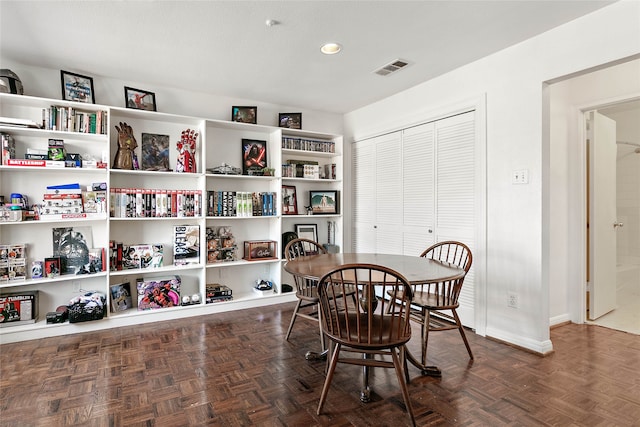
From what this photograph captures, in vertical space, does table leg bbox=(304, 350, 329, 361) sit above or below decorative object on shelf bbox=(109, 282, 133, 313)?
below

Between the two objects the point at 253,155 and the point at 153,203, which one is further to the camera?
the point at 253,155

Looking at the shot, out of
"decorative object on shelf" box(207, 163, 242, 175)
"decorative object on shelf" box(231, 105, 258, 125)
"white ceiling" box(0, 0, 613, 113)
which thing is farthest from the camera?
"decorative object on shelf" box(231, 105, 258, 125)

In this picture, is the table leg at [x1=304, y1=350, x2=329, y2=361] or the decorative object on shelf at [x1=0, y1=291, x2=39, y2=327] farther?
the decorative object on shelf at [x1=0, y1=291, x2=39, y2=327]

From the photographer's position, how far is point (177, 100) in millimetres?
3844

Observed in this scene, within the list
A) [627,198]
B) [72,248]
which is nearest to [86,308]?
[72,248]

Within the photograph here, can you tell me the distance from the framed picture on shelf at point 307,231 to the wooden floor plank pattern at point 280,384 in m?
1.69

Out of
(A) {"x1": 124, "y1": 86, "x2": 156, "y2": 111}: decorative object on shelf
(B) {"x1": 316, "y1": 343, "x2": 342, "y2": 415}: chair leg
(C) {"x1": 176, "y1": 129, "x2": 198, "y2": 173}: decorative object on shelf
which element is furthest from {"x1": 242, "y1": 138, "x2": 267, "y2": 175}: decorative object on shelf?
(B) {"x1": 316, "y1": 343, "x2": 342, "y2": 415}: chair leg

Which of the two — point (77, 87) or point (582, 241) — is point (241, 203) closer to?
point (77, 87)

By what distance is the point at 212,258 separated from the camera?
3.88m

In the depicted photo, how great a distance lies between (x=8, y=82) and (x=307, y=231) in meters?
3.33

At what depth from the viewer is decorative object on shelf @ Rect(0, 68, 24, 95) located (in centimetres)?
285

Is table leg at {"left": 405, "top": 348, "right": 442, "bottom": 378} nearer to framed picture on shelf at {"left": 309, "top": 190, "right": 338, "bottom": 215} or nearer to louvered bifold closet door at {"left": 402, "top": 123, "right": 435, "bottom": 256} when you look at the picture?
louvered bifold closet door at {"left": 402, "top": 123, "right": 435, "bottom": 256}

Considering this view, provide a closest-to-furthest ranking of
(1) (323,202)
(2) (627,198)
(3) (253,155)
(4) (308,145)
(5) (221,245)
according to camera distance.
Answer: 1. (5) (221,245)
2. (3) (253,155)
3. (4) (308,145)
4. (1) (323,202)
5. (2) (627,198)

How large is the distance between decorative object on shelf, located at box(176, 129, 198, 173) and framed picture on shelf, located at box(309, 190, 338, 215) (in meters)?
1.58
